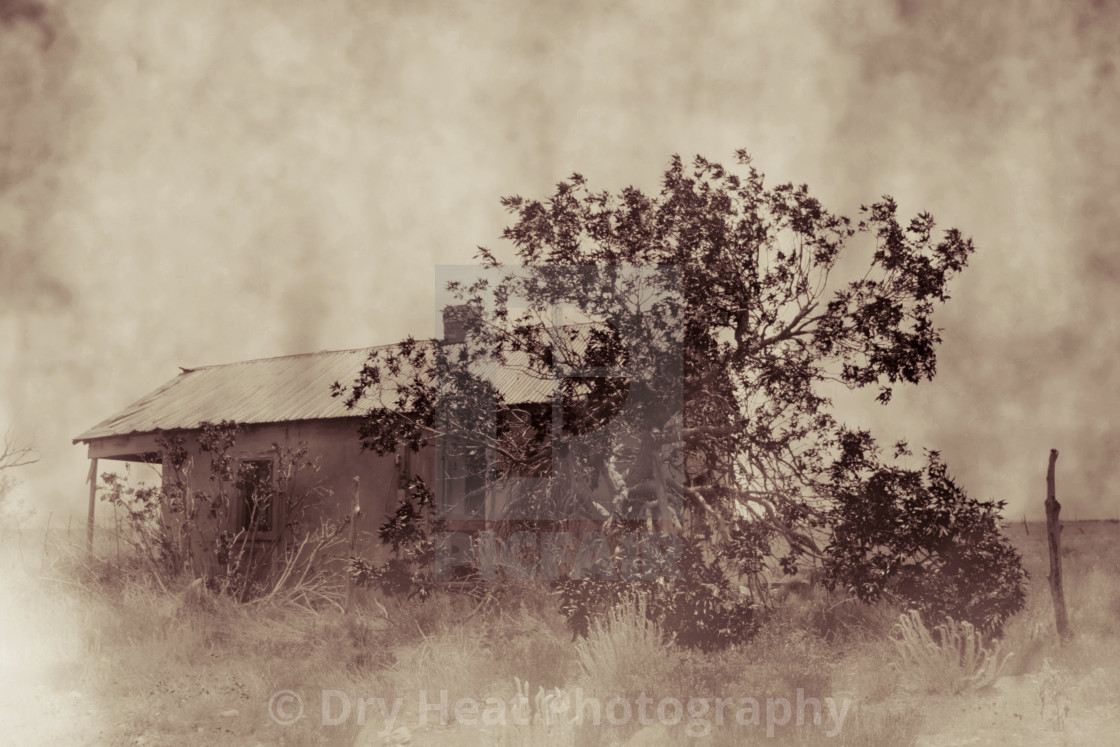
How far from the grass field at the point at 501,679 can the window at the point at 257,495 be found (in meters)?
2.60

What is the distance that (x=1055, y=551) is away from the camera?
9727 millimetres

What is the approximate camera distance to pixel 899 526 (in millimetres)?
7914

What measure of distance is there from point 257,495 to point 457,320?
6910 millimetres

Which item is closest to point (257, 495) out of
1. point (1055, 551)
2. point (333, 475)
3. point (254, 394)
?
point (333, 475)

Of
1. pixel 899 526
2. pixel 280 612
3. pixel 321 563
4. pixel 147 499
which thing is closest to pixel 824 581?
pixel 899 526

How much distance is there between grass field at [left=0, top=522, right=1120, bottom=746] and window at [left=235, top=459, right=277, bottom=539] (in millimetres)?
2596

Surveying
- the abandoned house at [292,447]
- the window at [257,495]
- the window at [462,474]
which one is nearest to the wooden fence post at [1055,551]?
the abandoned house at [292,447]

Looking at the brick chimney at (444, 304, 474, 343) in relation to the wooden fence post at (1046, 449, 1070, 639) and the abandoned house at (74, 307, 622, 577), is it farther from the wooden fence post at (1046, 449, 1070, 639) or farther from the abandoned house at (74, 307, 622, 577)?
the wooden fence post at (1046, 449, 1070, 639)

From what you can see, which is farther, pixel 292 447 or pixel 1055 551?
pixel 292 447

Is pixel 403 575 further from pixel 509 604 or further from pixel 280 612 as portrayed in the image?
pixel 280 612

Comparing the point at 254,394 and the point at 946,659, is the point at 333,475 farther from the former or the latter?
the point at 946,659

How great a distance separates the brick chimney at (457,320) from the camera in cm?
871

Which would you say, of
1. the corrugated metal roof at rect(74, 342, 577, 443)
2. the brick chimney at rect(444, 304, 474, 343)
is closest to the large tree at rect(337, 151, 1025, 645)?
the brick chimney at rect(444, 304, 474, 343)

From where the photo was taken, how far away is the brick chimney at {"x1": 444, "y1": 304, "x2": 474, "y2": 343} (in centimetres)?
871
